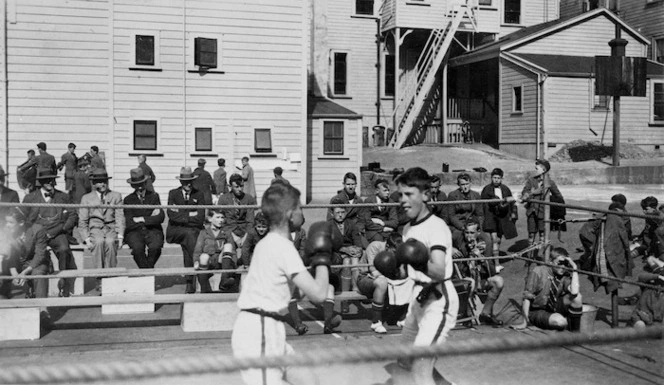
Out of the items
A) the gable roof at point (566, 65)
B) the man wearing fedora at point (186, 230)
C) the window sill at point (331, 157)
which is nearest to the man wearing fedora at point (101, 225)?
the man wearing fedora at point (186, 230)

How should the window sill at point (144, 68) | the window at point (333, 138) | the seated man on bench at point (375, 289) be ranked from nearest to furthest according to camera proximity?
the seated man on bench at point (375, 289), the window sill at point (144, 68), the window at point (333, 138)

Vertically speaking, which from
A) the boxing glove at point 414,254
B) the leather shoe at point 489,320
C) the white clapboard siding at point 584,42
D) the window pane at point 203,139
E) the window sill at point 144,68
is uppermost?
the white clapboard siding at point 584,42

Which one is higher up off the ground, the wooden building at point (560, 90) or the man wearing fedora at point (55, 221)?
the wooden building at point (560, 90)

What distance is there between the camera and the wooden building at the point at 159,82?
69.4ft

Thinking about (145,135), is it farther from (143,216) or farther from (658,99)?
(658,99)

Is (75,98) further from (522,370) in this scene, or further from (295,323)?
(522,370)

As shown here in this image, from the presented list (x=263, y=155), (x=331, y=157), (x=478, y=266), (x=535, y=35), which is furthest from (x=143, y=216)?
(x=535, y=35)

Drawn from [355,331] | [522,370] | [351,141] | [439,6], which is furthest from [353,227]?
[439,6]

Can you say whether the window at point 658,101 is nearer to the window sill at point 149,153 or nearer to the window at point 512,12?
the window at point 512,12

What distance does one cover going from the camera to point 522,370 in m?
7.36

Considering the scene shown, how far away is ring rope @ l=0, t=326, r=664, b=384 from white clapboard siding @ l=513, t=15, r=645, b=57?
29847 mm

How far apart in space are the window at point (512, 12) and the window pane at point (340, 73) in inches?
316

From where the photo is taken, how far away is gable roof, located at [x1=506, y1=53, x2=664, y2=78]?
96.8ft

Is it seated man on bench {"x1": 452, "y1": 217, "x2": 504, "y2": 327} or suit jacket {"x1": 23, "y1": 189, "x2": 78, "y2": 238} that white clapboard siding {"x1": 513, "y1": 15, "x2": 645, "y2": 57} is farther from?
suit jacket {"x1": 23, "y1": 189, "x2": 78, "y2": 238}
